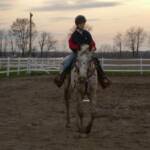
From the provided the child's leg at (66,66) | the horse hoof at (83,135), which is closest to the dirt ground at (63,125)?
the horse hoof at (83,135)

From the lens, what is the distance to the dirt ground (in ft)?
28.2

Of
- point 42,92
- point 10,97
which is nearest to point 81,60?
point 10,97

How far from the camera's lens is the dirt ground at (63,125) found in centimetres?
859

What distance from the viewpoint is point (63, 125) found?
10.8m

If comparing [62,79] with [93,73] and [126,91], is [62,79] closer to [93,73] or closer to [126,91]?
[93,73]

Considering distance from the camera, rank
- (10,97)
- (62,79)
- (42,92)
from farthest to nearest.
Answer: (42,92) → (10,97) → (62,79)

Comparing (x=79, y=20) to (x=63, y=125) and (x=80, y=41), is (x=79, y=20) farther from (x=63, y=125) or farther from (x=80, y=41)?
(x=63, y=125)

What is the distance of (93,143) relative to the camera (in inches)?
341

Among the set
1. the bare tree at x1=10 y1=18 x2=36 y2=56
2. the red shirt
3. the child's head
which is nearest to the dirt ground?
the red shirt

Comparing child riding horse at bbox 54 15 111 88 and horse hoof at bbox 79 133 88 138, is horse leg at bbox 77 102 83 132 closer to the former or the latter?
horse hoof at bbox 79 133 88 138

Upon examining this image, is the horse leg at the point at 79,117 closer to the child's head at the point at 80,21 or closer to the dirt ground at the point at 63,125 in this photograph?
the dirt ground at the point at 63,125

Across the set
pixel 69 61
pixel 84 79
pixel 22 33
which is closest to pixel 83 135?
pixel 84 79

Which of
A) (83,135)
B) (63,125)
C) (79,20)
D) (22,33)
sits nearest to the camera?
(83,135)

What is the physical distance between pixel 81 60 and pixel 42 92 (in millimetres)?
10476
